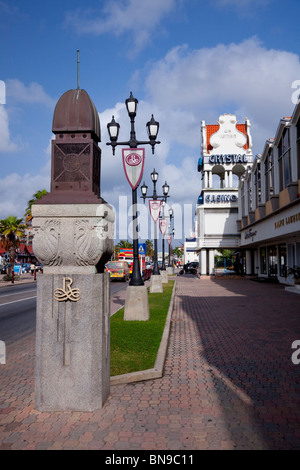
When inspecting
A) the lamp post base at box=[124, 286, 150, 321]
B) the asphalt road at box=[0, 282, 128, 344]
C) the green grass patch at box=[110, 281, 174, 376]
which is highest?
the lamp post base at box=[124, 286, 150, 321]

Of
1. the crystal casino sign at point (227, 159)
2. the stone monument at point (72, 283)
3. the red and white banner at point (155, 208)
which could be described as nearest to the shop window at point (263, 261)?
the crystal casino sign at point (227, 159)

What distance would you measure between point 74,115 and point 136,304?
23.5 feet

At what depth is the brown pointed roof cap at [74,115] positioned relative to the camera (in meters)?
5.25

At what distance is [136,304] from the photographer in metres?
11.3

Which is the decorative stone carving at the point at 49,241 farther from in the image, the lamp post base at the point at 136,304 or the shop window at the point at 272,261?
the shop window at the point at 272,261

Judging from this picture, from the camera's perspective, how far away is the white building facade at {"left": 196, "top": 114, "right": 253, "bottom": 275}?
43406mm

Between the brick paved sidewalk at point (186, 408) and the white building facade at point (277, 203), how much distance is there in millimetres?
14816

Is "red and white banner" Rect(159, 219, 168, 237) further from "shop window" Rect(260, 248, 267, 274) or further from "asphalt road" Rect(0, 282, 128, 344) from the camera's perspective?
"shop window" Rect(260, 248, 267, 274)

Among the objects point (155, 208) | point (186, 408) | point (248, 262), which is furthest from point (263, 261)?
point (186, 408)

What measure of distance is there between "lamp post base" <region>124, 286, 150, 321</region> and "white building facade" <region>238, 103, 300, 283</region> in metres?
12.5

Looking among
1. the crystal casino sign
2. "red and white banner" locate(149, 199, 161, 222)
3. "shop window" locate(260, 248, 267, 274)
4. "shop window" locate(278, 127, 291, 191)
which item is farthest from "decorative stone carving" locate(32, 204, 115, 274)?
the crystal casino sign

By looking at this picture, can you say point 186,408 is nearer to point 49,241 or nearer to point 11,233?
point 49,241

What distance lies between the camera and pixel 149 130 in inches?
475
